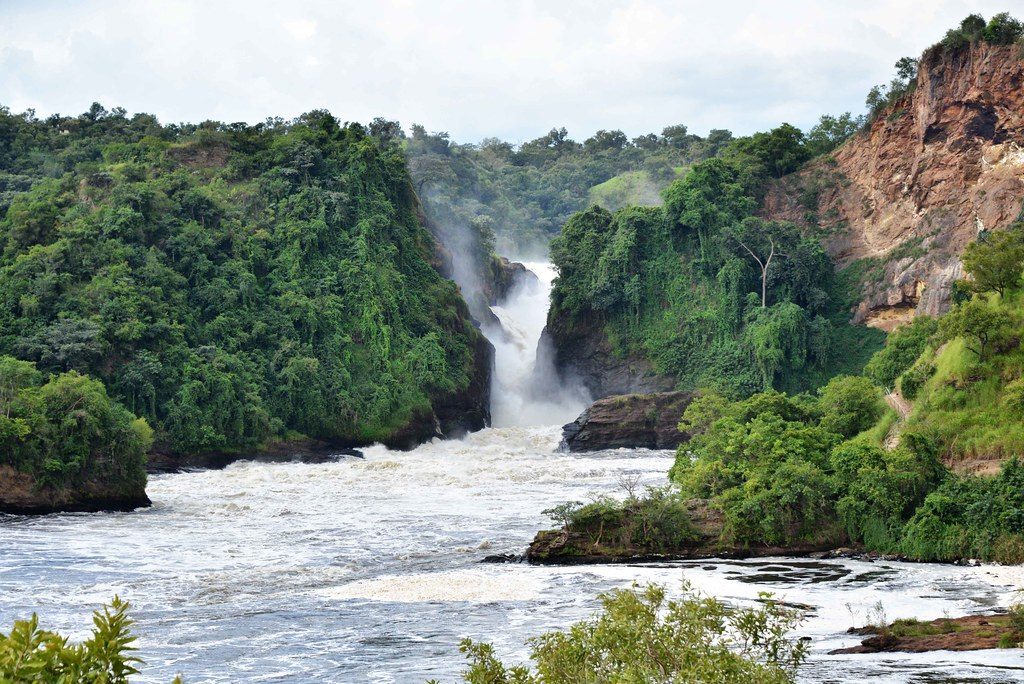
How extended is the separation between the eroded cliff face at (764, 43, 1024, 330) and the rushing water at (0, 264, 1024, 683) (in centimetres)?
3093

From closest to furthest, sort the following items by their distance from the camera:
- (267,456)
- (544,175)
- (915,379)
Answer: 1. (915,379)
2. (267,456)
3. (544,175)

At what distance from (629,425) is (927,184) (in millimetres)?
22111

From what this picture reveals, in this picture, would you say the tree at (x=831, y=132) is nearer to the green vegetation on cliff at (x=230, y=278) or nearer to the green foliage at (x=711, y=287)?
the green foliage at (x=711, y=287)

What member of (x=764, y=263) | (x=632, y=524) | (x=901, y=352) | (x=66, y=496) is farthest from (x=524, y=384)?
(x=632, y=524)

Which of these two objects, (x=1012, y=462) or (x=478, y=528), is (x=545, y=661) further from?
(x=478, y=528)

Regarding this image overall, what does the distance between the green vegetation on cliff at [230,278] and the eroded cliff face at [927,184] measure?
905 inches

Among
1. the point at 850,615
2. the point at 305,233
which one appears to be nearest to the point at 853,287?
the point at 305,233

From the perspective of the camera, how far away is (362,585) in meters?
23.9

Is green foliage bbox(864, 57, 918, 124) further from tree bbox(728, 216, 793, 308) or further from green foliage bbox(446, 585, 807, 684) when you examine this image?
green foliage bbox(446, 585, 807, 684)

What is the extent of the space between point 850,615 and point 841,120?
61985 mm

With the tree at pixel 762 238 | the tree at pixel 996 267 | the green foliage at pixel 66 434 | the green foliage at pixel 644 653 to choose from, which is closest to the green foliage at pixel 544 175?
the tree at pixel 762 238

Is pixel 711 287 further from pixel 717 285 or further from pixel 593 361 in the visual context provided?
pixel 593 361

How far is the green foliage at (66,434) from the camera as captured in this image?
3431cm

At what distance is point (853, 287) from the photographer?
65438 millimetres
